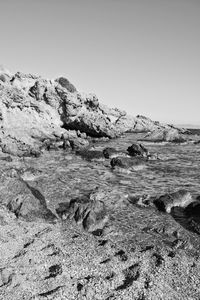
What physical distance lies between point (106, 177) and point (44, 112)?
4365cm

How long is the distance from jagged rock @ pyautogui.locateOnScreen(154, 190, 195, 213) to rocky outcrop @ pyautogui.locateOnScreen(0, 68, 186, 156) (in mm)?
33942

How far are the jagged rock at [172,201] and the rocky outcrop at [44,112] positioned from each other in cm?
3394

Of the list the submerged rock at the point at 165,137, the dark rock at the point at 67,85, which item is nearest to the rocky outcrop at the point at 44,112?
the dark rock at the point at 67,85

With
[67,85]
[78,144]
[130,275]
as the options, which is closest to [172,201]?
[130,275]

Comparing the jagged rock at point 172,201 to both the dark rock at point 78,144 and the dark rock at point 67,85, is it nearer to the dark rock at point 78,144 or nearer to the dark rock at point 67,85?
the dark rock at point 78,144

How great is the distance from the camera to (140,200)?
22.7m

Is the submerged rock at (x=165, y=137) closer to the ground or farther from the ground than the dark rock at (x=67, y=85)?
closer to the ground

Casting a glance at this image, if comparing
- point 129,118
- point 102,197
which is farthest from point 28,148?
point 129,118

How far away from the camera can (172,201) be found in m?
22.0

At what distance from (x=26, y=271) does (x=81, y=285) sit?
2.80m

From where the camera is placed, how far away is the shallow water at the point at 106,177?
2625 cm

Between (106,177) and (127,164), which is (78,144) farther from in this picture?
(106,177)

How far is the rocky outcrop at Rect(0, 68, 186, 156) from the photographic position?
6093 cm

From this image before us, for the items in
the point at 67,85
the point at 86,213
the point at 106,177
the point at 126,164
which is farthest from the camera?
the point at 67,85
